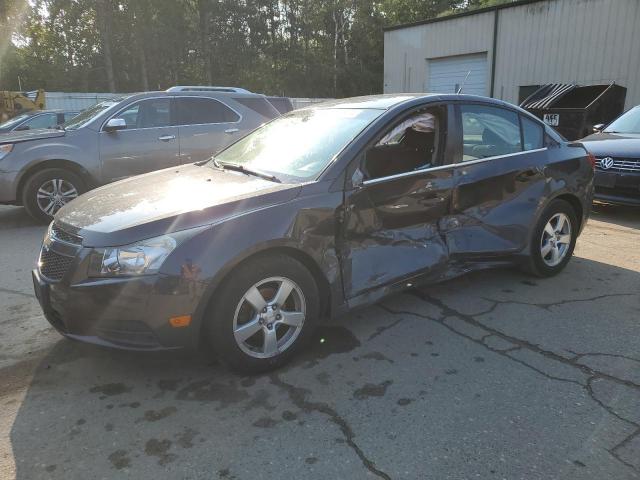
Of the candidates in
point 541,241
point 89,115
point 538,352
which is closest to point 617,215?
point 541,241

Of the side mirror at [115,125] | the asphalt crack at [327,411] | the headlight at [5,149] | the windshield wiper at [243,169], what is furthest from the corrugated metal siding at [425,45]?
the asphalt crack at [327,411]

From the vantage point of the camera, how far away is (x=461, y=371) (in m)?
3.13

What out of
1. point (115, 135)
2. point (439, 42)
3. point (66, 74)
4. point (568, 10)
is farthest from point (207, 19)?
point (115, 135)

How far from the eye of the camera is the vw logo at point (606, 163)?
7207 mm

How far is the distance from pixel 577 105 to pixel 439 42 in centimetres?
970

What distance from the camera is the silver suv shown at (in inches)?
271

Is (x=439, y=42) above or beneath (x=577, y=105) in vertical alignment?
above

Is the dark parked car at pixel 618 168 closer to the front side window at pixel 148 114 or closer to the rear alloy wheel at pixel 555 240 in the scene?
the rear alloy wheel at pixel 555 240

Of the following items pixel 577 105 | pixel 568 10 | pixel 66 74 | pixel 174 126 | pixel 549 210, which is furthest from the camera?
pixel 66 74

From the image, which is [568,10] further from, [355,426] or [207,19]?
[207,19]

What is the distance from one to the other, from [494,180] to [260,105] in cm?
544

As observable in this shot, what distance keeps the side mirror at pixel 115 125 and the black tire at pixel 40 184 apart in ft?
2.60

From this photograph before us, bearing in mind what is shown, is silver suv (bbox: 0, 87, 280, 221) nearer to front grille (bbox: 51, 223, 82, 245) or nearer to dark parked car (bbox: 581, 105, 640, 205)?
front grille (bbox: 51, 223, 82, 245)

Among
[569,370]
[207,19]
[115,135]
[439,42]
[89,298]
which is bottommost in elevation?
[569,370]
